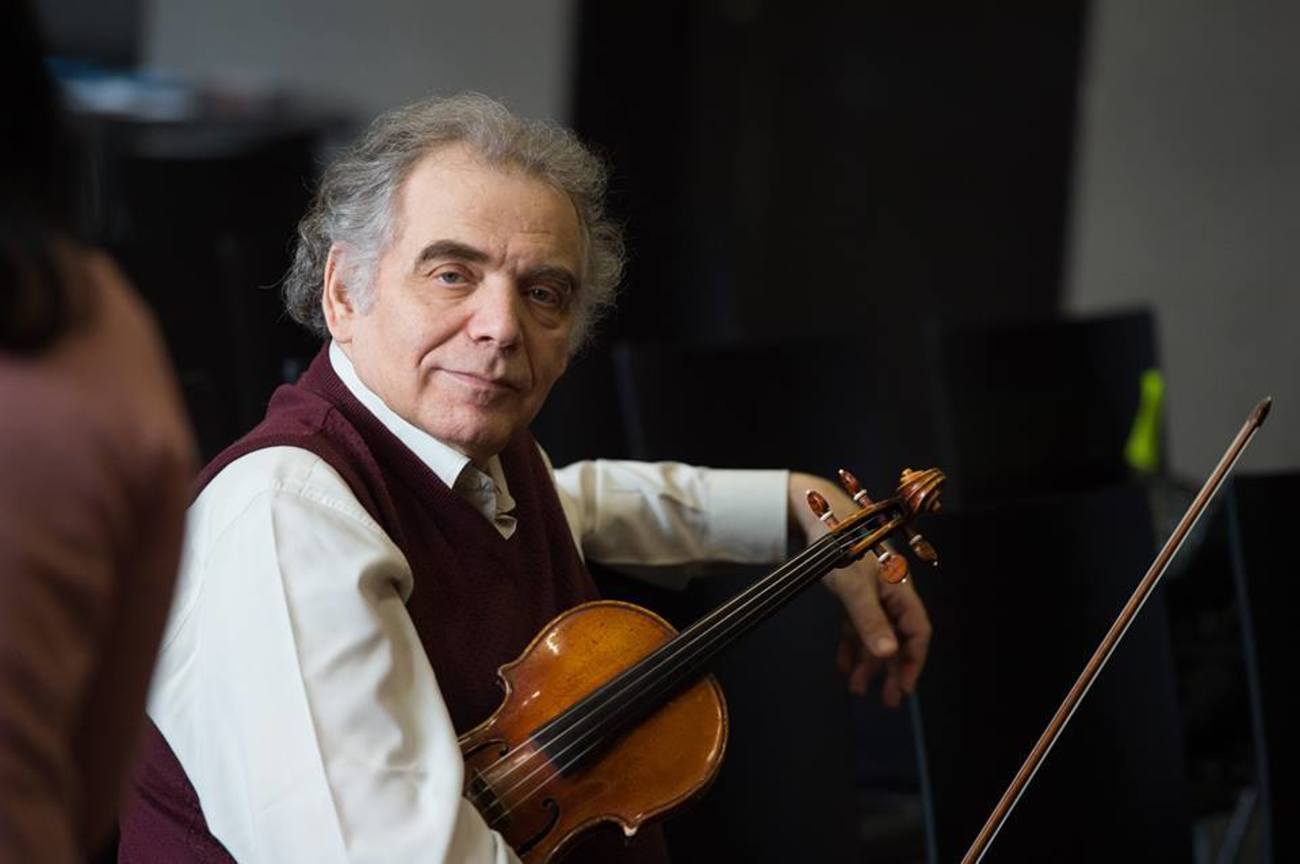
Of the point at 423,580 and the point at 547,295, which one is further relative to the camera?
the point at 547,295

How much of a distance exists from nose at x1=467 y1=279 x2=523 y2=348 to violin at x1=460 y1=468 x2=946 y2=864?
23 cm

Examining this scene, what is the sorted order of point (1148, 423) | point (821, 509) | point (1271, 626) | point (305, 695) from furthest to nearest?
1. point (1148, 423)
2. point (1271, 626)
3. point (821, 509)
4. point (305, 695)

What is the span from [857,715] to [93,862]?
1.28m

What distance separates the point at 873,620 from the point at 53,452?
120 centimetres

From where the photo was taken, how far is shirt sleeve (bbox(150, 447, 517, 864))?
4.12ft

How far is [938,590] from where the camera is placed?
195 centimetres

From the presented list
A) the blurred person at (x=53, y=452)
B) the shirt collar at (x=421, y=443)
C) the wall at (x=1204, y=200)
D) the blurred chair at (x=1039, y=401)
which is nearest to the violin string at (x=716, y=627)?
the shirt collar at (x=421, y=443)

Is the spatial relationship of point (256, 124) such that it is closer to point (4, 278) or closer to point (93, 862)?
point (93, 862)

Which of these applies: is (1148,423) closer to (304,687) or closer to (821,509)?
(821,509)

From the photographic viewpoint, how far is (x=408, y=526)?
1.50m

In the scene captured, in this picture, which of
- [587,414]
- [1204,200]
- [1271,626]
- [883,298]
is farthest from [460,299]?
[883,298]

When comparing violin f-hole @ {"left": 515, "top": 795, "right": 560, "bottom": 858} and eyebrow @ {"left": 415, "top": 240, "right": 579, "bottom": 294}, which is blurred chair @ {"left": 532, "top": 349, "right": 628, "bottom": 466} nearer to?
eyebrow @ {"left": 415, "top": 240, "right": 579, "bottom": 294}

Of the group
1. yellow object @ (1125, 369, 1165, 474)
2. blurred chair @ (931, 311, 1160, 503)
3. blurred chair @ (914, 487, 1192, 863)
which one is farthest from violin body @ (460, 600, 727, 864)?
yellow object @ (1125, 369, 1165, 474)

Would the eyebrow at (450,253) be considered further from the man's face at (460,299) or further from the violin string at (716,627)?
the violin string at (716,627)
